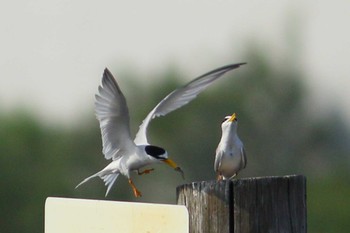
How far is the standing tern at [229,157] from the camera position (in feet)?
29.7

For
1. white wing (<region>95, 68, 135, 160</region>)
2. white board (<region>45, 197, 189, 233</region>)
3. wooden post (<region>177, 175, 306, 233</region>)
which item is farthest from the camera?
white wing (<region>95, 68, 135, 160</region>)

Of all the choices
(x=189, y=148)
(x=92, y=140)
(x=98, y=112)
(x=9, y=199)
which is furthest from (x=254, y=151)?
(x=98, y=112)

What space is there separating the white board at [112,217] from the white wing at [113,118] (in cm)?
348

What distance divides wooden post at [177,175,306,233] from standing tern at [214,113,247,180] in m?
3.33

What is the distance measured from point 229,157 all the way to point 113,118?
1018mm

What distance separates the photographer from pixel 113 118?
383 inches

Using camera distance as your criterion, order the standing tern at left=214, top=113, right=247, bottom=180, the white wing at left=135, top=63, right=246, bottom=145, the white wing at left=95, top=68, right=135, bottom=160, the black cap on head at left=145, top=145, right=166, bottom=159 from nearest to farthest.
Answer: the standing tern at left=214, top=113, right=247, bottom=180
the white wing at left=95, top=68, right=135, bottom=160
the white wing at left=135, top=63, right=246, bottom=145
the black cap on head at left=145, top=145, right=166, bottom=159

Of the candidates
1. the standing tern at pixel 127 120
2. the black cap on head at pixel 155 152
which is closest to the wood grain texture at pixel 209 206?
the standing tern at pixel 127 120

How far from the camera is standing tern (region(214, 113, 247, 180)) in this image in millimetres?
9055

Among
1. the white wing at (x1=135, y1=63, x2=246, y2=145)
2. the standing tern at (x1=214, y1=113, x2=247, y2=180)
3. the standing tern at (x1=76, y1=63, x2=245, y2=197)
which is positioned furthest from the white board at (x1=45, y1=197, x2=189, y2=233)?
the white wing at (x1=135, y1=63, x2=246, y2=145)

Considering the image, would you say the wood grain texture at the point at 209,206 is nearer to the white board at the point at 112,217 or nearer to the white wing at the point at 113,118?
the white board at the point at 112,217

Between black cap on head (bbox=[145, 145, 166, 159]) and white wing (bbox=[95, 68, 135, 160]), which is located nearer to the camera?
white wing (bbox=[95, 68, 135, 160])

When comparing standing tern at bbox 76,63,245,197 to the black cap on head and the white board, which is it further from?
the white board

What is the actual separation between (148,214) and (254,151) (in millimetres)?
31957
